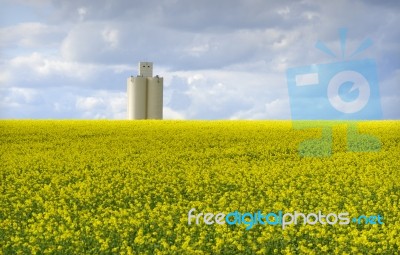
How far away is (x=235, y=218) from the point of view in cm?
1334

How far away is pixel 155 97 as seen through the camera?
5741 centimetres

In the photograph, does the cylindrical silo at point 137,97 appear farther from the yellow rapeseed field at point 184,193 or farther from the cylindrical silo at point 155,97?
the yellow rapeseed field at point 184,193

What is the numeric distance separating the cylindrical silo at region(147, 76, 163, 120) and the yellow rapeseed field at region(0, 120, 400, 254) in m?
22.4

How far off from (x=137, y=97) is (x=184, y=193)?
40.6 meters

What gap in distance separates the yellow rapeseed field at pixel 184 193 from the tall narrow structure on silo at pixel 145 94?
22.3 meters

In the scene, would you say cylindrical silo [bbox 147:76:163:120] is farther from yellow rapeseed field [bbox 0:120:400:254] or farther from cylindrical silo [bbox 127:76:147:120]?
yellow rapeseed field [bbox 0:120:400:254]

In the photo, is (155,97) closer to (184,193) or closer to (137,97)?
(137,97)

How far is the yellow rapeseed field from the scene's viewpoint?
38.3 feet

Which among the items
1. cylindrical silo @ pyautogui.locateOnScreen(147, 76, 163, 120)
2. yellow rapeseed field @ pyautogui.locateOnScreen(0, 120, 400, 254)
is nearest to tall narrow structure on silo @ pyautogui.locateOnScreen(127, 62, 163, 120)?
cylindrical silo @ pyautogui.locateOnScreen(147, 76, 163, 120)

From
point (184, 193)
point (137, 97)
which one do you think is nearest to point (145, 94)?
point (137, 97)

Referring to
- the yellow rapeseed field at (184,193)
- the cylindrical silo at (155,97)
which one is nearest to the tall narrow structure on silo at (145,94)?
the cylindrical silo at (155,97)

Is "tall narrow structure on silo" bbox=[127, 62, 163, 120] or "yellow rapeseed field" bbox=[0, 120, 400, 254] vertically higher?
"tall narrow structure on silo" bbox=[127, 62, 163, 120]

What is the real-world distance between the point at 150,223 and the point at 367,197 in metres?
6.85

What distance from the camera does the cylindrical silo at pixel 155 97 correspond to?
56688 mm
